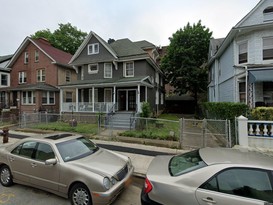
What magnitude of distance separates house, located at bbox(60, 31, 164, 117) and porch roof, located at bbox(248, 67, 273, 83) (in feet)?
28.6

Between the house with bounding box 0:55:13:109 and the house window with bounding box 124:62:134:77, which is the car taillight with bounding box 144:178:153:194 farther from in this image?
the house with bounding box 0:55:13:109

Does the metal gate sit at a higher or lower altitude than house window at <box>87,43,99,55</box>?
lower

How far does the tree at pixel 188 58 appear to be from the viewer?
2283cm

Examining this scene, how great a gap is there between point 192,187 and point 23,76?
27.4m

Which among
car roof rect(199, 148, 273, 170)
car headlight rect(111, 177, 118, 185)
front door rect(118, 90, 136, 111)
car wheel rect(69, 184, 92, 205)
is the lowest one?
car wheel rect(69, 184, 92, 205)

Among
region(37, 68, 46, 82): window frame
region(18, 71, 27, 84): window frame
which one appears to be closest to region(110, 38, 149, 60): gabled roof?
region(37, 68, 46, 82): window frame

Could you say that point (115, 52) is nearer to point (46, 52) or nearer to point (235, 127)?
point (46, 52)

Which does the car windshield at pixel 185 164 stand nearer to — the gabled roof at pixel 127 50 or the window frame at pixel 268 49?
the window frame at pixel 268 49

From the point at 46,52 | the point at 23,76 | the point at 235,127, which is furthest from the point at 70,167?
the point at 23,76

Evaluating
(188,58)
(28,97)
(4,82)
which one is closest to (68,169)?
(28,97)

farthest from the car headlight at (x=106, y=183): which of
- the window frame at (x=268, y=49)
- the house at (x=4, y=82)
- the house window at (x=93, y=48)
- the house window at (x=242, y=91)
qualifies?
the house at (x=4, y=82)

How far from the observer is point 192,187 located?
2814 mm

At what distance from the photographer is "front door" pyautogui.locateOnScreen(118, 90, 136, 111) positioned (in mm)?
18547

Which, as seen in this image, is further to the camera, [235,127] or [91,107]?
[91,107]
